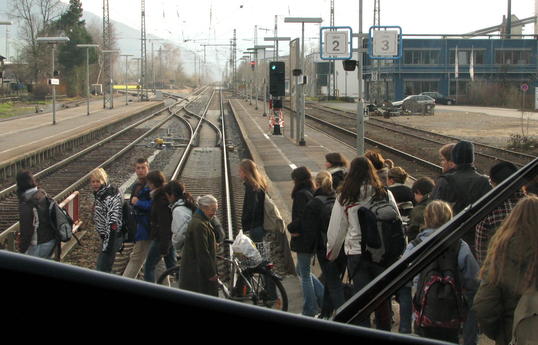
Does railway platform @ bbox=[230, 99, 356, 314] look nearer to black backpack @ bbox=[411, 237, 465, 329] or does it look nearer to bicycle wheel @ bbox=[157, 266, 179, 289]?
bicycle wheel @ bbox=[157, 266, 179, 289]

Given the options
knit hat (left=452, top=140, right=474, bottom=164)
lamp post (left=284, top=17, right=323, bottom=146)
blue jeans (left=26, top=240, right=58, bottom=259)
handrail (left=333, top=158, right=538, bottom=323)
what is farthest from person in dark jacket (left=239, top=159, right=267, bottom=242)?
lamp post (left=284, top=17, right=323, bottom=146)

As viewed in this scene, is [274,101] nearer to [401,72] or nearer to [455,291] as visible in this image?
[455,291]

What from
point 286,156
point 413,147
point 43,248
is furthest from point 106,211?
point 413,147

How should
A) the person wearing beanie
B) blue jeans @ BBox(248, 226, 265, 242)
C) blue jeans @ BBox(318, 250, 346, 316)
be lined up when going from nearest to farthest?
the person wearing beanie, blue jeans @ BBox(318, 250, 346, 316), blue jeans @ BBox(248, 226, 265, 242)

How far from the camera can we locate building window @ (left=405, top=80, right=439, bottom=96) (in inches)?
2852

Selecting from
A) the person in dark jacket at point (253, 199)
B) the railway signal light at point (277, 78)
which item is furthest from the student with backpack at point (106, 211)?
the railway signal light at point (277, 78)

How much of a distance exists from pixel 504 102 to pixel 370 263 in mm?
54808

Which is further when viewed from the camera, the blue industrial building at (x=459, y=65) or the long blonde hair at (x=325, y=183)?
the blue industrial building at (x=459, y=65)

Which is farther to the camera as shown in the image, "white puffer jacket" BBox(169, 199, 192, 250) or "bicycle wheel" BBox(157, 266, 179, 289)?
"bicycle wheel" BBox(157, 266, 179, 289)

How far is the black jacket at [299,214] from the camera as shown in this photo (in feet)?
21.6

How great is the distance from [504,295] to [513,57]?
71.2 metres

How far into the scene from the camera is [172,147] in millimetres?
27156

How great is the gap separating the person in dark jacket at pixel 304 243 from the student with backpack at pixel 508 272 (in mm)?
4821

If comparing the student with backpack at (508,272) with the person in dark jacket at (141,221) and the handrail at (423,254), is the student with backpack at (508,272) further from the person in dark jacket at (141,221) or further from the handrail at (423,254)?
the person in dark jacket at (141,221)
